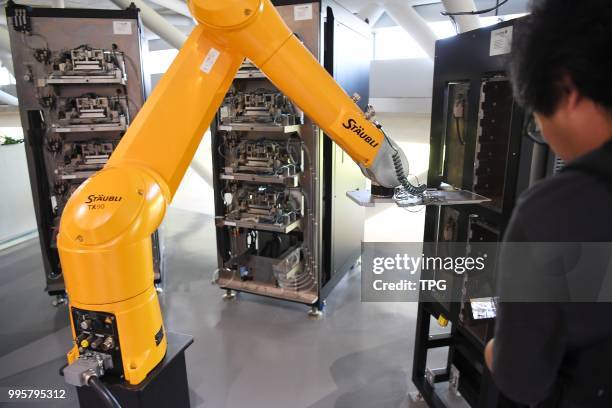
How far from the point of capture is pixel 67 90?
3189 millimetres

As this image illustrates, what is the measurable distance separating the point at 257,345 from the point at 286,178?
1.24 m

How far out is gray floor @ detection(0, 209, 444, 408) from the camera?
2295mm

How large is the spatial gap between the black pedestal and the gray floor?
0.72 metres

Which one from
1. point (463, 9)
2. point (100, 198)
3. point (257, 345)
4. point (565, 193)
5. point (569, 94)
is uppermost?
point (463, 9)

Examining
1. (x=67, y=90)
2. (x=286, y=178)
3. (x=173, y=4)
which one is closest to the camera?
(x=286, y=178)

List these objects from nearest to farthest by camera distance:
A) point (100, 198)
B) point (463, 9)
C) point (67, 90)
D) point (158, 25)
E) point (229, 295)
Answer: point (100, 198)
point (463, 9)
point (67, 90)
point (229, 295)
point (158, 25)

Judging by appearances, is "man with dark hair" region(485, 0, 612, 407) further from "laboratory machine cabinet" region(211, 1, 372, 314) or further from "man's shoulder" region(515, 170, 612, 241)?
"laboratory machine cabinet" region(211, 1, 372, 314)

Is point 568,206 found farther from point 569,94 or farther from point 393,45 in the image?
point 393,45

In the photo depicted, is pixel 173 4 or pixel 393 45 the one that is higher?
pixel 173 4

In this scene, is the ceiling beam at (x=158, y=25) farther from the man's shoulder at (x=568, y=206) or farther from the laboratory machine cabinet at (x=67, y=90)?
the man's shoulder at (x=568, y=206)

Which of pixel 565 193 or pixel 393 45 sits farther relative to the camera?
pixel 393 45

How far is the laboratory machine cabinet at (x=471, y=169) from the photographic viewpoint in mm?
1417

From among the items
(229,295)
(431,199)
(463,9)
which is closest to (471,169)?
(431,199)

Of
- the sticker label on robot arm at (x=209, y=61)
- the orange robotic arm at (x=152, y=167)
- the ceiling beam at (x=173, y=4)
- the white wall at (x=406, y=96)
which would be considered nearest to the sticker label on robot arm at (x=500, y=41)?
the orange robotic arm at (x=152, y=167)
